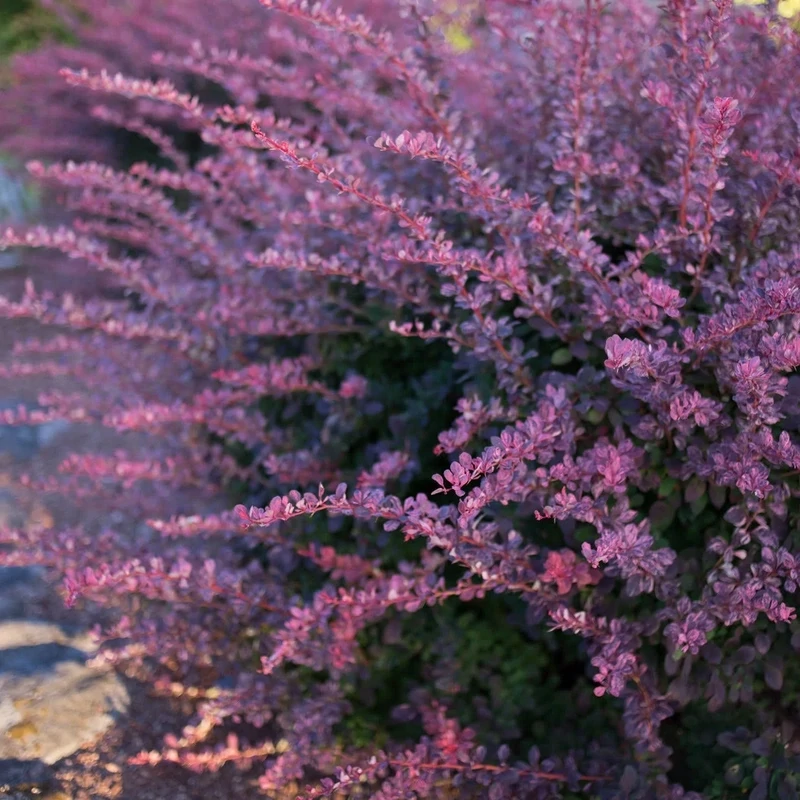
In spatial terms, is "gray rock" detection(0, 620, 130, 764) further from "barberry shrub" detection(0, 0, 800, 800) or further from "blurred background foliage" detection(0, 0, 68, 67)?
"blurred background foliage" detection(0, 0, 68, 67)

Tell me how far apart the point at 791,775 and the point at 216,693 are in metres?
1.30

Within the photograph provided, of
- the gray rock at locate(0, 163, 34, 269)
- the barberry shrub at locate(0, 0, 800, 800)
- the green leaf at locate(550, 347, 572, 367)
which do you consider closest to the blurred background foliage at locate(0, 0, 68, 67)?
the gray rock at locate(0, 163, 34, 269)

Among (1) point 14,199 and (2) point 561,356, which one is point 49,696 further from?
(1) point 14,199

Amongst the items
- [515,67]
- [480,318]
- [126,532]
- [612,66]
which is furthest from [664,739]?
A: [126,532]

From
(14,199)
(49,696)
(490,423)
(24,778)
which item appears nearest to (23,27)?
(14,199)

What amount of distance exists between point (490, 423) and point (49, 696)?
1337 mm

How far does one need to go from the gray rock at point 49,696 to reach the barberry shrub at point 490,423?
12 centimetres

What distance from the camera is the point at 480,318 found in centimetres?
162

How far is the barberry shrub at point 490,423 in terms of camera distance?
149 cm

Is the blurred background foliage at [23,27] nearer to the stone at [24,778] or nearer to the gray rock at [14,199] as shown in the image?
the gray rock at [14,199]

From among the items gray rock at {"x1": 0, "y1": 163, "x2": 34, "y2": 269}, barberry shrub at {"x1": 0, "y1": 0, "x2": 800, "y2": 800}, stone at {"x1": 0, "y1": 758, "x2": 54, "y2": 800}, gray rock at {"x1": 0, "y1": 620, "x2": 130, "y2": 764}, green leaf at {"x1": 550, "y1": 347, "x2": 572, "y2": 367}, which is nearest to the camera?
barberry shrub at {"x1": 0, "y1": 0, "x2": 800, "y2": 800}

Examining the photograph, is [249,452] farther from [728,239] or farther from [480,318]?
[728,239]

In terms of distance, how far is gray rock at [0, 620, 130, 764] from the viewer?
81.6 inches

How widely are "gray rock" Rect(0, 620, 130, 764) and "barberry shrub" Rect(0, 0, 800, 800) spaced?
0.40 ft
